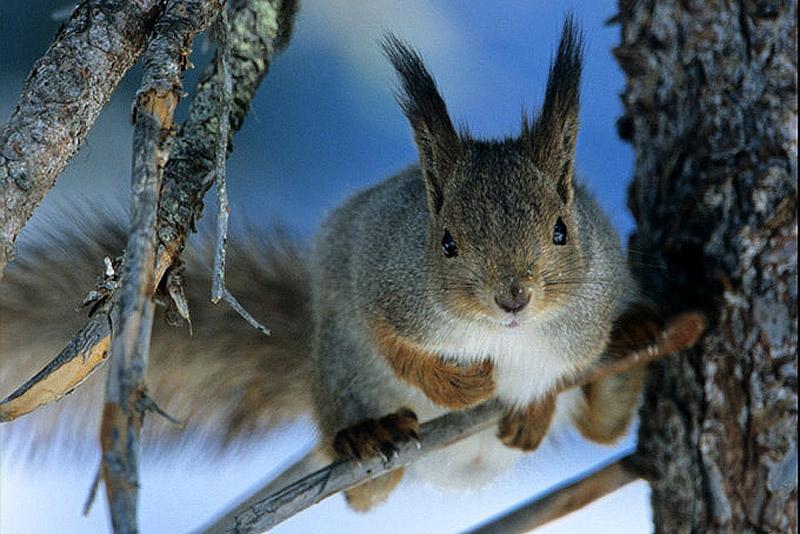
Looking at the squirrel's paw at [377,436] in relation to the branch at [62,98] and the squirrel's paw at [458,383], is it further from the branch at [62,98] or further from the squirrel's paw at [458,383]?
the branch at [62,98]

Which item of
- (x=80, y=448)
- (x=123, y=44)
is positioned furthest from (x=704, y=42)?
(x=80, y=448)

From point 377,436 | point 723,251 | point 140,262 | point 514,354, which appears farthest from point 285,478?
point 140,262

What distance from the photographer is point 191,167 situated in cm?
129

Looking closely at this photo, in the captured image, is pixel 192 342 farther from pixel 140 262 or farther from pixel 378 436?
pixel 140 262

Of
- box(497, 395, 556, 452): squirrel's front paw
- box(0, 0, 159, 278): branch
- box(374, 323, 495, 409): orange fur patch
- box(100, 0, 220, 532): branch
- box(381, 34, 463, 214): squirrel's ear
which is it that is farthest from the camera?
box(497, 395, 556, 452): squirrel's front paw

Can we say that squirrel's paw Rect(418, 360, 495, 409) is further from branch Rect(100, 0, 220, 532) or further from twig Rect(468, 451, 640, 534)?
branch Rect(100, 0, 220, 532)

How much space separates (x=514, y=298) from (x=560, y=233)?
18 cm

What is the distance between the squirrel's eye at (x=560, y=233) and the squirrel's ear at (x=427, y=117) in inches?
6.8

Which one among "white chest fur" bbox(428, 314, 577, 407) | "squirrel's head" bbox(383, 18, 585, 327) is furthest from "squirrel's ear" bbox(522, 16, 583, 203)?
"white chest fur" bbox(428, 314, 577, 407)

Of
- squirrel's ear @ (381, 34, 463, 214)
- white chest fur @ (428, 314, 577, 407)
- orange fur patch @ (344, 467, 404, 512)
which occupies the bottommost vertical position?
white chest fur @ (428, 314, 577, 407)

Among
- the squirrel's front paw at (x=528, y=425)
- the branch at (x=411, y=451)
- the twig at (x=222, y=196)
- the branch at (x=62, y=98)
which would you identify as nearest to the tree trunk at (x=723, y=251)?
the branch at (x=411, y=451)

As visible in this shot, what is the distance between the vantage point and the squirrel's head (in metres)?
1.33

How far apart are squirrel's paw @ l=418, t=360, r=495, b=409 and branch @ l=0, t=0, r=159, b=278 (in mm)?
661

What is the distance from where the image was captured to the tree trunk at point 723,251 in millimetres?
1419
